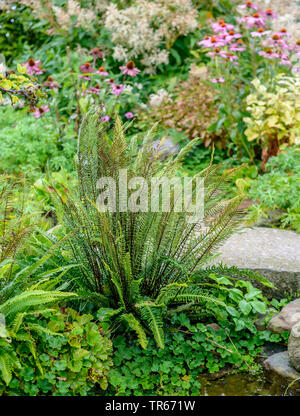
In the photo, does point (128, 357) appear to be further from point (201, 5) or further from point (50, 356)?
point (201, 5)

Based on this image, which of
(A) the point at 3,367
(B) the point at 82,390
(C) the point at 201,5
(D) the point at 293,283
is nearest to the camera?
(A) the point at 3,367

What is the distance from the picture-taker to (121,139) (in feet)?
7.80

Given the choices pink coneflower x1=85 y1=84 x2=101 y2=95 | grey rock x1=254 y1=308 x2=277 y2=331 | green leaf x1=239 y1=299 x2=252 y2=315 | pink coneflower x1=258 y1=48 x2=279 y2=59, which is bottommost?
grey rock x1=254 y1=308 x2=277 y2=331

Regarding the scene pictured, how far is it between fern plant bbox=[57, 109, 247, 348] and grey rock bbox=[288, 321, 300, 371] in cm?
44

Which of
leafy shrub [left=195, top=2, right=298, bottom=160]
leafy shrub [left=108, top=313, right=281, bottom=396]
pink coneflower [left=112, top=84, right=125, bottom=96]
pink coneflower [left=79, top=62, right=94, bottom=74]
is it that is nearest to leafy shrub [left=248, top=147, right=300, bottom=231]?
leafy shrub [left=195, top=2, right=298, bottom=160]

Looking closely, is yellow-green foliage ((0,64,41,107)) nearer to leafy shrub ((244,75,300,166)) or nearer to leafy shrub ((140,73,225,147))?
leafy shrub ((244,75,300,166))

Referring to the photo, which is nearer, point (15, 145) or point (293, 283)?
point (293, 283)

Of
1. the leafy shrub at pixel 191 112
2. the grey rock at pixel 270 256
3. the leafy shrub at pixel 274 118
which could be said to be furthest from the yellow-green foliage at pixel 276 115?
the grey rock at pixel 270 256

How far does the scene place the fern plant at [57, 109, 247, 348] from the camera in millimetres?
2283

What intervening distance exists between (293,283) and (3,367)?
1.81 metres

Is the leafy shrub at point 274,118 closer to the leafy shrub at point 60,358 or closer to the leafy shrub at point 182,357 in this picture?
the leafy shrub at point 182,357

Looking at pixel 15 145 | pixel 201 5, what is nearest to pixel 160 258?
pixel 15 145

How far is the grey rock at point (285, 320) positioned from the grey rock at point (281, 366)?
144 mm

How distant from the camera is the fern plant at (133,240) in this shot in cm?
228
